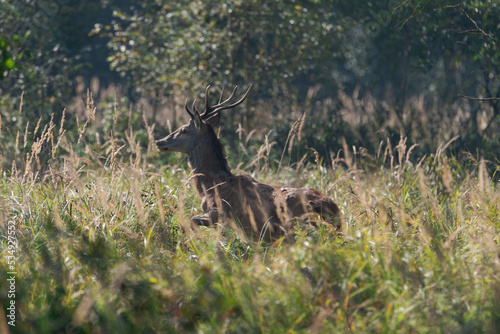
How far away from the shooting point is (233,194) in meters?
6.54

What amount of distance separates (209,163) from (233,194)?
684mm

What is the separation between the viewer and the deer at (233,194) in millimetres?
5840

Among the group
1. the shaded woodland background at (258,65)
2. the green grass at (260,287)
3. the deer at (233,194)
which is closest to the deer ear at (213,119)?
the deer at (233,194)

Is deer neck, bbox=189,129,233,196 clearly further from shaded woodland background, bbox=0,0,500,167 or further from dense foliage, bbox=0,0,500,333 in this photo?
shaded woodland background, bbox=0,0,500,167

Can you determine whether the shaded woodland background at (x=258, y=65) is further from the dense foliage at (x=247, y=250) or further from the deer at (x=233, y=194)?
the deer at (x=233, y=194)

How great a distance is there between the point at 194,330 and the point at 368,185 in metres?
4.58

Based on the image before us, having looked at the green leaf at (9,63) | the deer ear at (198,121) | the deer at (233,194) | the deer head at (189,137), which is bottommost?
the deer at (233,194)

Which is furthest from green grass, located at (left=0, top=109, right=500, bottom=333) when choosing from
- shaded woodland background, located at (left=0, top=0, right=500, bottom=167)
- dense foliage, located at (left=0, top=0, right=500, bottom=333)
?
shaded woodland background, located at (left=0, top=0, right=500, bottom=167)

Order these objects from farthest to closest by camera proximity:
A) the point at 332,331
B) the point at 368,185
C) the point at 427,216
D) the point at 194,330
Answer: the point at 368,185, the point at 427,216, the point at 194,330, the point at 332,331

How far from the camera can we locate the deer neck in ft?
22.8

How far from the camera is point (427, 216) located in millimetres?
6203

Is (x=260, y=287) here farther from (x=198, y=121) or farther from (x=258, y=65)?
(x=258, y=65)

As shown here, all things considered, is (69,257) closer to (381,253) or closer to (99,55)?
(381,253)

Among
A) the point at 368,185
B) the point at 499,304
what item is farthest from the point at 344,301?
the point at 368,185
